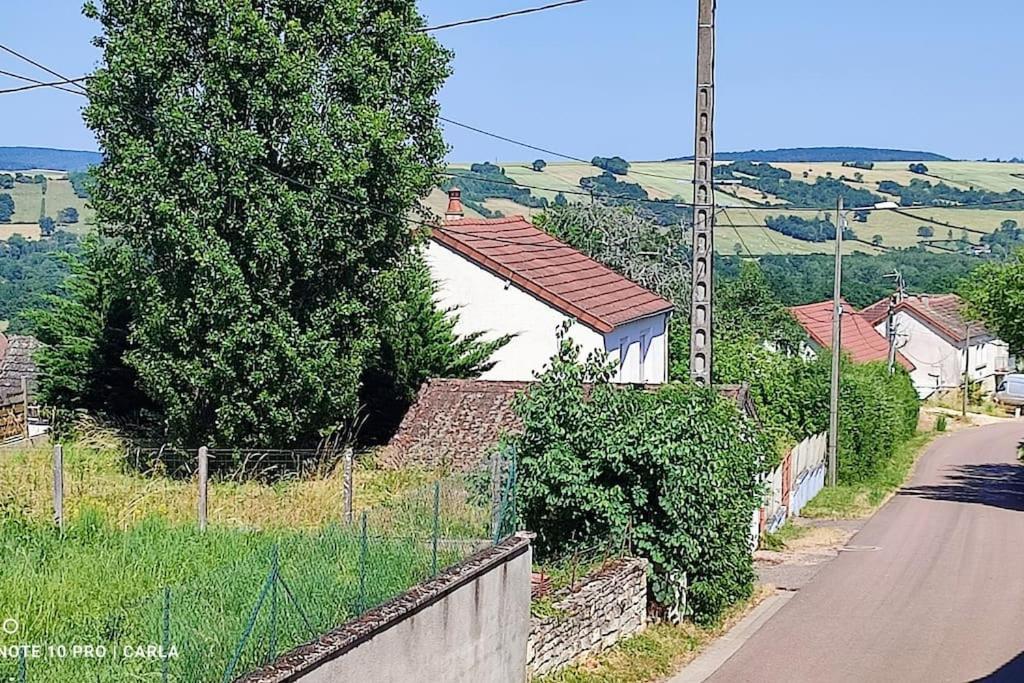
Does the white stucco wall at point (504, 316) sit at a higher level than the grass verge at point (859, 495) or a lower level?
higher

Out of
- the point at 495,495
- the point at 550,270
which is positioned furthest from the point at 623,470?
the point at 550,270

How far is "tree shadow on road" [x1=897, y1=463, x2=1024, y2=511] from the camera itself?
3447 cm

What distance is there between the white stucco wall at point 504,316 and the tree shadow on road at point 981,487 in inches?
500

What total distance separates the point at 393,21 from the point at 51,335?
8.15m

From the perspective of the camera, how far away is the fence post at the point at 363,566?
8.95 m

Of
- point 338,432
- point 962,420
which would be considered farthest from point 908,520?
point 962,420

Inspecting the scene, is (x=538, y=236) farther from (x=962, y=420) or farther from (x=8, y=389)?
(x=962, y=420)

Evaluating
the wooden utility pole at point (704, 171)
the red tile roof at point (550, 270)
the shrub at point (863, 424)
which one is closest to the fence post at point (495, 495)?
the wooden utility pole at point (704, 171)

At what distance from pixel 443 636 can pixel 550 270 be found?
61.1ft

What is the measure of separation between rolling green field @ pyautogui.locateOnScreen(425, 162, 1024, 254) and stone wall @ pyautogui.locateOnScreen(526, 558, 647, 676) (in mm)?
49356

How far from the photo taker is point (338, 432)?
59.7 feet

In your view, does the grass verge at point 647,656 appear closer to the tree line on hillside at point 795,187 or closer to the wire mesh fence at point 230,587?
the wire mesh fence at point 230,587

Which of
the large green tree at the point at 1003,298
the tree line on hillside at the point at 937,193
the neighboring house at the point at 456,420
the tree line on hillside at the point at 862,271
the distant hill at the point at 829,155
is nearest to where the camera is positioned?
the neighboring house at the point at 456,420

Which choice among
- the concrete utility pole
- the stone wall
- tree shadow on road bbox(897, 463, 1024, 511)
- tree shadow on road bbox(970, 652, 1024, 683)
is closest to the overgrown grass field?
the stone wall
